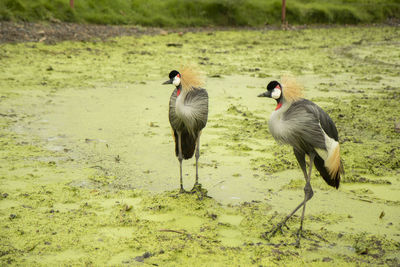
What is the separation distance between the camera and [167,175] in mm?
4129

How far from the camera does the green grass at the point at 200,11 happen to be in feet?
36.9

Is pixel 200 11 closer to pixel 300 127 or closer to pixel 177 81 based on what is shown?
pixel 177 81

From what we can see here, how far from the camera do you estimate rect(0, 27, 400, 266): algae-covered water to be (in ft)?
9.71

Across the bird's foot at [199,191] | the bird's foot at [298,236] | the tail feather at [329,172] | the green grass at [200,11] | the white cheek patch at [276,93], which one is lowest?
the bird's foot at [298,236]

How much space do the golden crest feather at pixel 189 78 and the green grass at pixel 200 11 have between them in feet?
25.9

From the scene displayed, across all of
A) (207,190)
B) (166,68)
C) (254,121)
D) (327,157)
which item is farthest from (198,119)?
(166,68)

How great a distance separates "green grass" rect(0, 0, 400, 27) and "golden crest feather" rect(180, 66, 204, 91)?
7884mm

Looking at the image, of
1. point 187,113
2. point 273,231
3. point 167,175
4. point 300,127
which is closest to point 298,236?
point 273,231

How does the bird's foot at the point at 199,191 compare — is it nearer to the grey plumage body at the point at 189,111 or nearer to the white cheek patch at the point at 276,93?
the grey plumage body at the point at 189,111

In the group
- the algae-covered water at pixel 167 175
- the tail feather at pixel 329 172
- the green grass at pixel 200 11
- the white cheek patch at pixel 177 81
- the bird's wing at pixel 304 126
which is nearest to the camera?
the algae-covered water at pixel 167 175

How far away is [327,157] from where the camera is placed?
320 cm

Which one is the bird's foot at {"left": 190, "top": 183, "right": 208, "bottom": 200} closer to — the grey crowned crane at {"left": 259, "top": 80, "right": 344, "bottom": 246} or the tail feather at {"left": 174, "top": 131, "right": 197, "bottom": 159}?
the tail feather at {"left": 174, "top": 131, "right": 197, "bottom": 159}

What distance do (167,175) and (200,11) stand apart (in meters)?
10.4

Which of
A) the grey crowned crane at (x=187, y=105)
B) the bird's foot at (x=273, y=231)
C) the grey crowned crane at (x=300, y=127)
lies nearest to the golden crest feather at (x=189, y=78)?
the grey crowned crane at (x=187, y=105)
